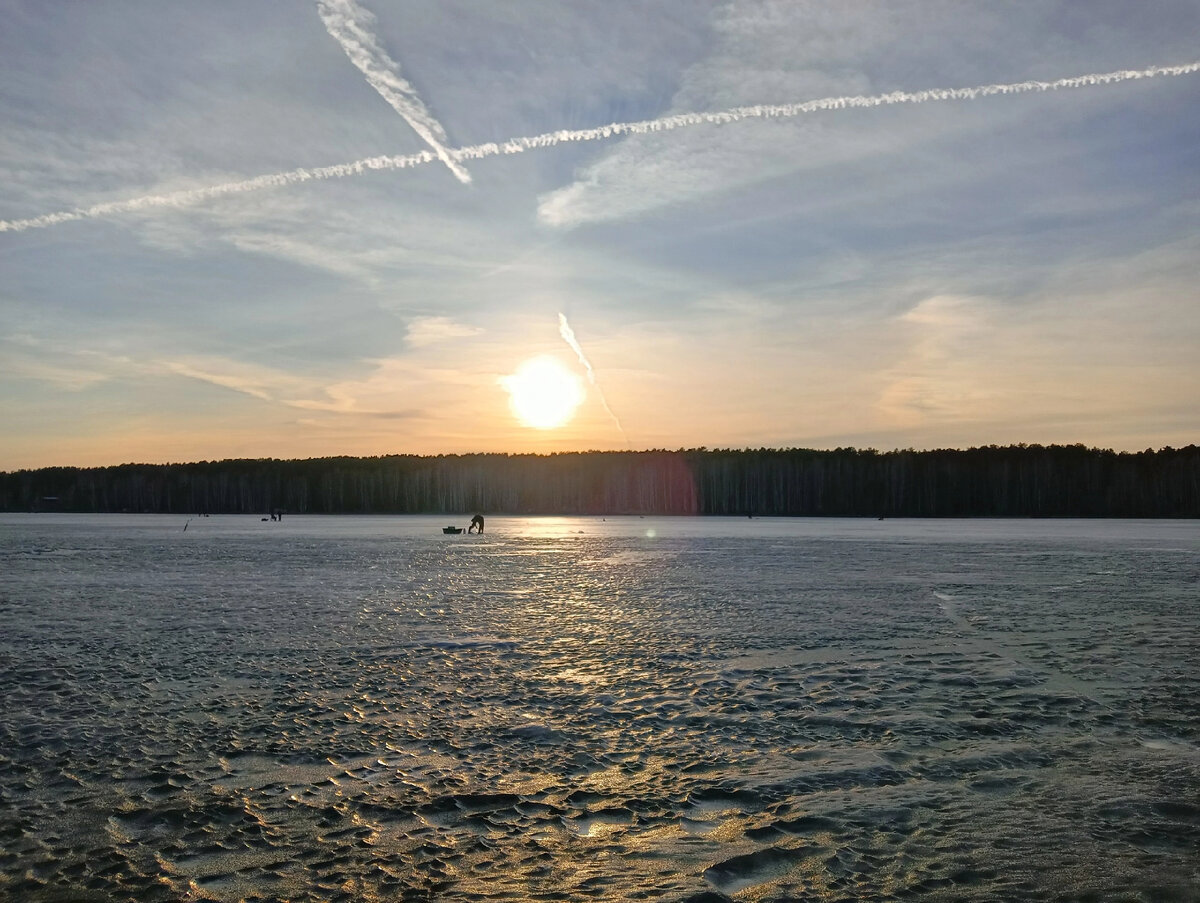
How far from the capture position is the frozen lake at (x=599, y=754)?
598cm

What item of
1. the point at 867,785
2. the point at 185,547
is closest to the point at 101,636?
the point at 867,785

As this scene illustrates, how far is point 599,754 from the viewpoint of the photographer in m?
8.76

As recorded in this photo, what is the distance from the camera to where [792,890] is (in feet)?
18.8

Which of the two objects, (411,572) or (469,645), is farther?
(411,572)

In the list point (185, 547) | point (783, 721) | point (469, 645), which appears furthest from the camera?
point (185, 547)

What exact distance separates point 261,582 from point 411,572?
19.5 feet

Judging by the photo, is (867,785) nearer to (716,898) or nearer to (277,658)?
(716,898)

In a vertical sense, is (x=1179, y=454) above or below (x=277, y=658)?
above

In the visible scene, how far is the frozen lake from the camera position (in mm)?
5977

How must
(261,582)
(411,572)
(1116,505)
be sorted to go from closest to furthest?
(261,582), (411,572), (1116,505)

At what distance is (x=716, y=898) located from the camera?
559 cm

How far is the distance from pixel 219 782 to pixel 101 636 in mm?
9793

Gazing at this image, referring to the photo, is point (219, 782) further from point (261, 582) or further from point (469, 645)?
point (261, 582)

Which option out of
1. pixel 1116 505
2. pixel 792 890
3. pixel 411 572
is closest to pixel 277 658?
pixel 792 890
